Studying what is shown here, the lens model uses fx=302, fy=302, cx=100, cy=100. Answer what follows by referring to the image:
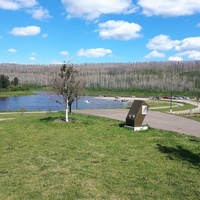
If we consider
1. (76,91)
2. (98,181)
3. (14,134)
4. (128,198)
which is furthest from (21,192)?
(76,91)

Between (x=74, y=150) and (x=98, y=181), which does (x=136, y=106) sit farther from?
(x=98, y=181)

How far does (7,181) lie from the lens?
9984 mm

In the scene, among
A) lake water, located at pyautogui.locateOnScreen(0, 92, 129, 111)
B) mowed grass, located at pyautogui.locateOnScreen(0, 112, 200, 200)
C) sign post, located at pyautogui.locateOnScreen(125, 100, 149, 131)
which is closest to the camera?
mowed grass, located at pyautogui.locateOnScreen(0, 112, 200, 200)

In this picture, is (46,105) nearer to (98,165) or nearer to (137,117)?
(137,117)

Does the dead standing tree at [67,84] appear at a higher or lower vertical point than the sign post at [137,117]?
higher

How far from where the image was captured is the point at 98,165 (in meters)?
12.0

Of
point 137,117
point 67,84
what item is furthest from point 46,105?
point 137,117

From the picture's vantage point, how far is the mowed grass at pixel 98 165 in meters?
9.17

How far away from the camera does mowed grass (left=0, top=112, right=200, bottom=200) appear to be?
917 centimetres

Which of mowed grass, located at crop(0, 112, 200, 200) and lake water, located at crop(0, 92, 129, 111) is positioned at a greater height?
mowed grass, located at crop(0, 112, 200, 200)

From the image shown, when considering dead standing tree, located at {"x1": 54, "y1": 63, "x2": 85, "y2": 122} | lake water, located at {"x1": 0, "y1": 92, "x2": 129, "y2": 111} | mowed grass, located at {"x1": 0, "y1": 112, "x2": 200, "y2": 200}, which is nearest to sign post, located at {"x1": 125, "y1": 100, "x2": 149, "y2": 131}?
mowed grass, located at {"x1": 0, "y1": 112, "x2": 200, "y2": 200}

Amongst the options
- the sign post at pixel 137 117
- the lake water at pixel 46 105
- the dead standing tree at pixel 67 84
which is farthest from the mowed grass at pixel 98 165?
the lake water at pixel 46 105

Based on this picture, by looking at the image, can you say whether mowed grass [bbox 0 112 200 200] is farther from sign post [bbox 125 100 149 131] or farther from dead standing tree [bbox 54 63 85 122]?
dead standing tree [bbox 54 63 85 122]

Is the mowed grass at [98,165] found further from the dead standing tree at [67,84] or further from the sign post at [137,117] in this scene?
the dead standing tree at [67,84]
